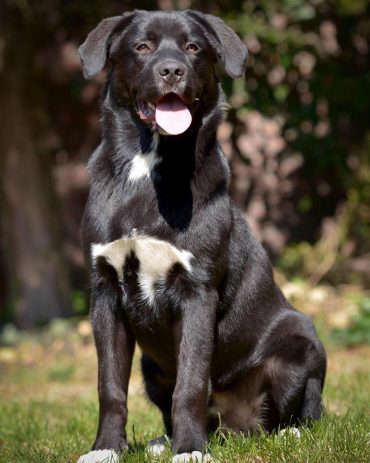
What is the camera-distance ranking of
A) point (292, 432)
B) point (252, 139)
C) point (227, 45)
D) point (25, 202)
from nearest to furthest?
point (292, 432) < point (227, 45) < point (25, 202) < point (252, 139)

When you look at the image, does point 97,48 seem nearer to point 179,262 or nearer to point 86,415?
point 179,262

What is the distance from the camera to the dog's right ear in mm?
4027

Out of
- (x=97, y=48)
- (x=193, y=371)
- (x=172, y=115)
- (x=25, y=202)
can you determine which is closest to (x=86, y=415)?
(x=193, y=371)

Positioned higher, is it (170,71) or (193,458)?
(170,71)

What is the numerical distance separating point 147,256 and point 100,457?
81 centimetres

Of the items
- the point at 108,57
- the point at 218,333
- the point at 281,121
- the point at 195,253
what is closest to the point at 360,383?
the point at 218,333

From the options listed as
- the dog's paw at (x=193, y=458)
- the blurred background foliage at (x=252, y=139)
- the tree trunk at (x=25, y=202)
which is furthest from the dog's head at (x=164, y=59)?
the tree trunk at (x=25, y=202)

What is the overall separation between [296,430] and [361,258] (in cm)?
624

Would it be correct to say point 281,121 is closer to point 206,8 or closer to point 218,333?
point 206,8

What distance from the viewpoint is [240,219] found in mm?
4219

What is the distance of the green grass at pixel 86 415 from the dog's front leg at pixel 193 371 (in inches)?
3.7

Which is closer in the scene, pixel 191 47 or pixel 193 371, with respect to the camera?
pixel 193 371

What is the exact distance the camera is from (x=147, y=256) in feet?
12.4

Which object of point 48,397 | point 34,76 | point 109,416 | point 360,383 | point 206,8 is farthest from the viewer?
point 34,76
